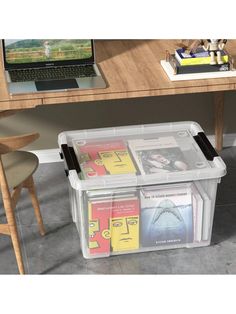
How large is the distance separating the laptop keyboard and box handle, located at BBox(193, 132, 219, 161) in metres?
0.52

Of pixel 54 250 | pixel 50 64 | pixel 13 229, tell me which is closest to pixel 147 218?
pixel 54 250

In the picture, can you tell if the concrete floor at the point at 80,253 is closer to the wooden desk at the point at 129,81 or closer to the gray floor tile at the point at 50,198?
the gray floor tile at the point at 50,198

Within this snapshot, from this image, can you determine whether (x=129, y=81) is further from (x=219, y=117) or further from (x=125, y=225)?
(x=219, y=117)

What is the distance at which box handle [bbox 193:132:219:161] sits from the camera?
2422 mm

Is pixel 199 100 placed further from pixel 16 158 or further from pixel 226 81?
pixel 16 158

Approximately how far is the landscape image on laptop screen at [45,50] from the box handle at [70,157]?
0.37m

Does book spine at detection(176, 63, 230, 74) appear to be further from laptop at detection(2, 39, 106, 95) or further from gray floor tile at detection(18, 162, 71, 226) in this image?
gray floor tile at detection(18, 162, 71, 226)

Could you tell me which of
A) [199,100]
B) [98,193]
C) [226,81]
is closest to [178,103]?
[199,100]

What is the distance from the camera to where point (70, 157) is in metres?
2.38

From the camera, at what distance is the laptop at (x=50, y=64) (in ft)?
7.59

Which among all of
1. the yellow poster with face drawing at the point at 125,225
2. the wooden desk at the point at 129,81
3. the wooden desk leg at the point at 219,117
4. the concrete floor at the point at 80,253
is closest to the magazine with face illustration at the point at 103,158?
the yellow poster with face drawing at the point at 125,225

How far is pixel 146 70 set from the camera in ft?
7.95

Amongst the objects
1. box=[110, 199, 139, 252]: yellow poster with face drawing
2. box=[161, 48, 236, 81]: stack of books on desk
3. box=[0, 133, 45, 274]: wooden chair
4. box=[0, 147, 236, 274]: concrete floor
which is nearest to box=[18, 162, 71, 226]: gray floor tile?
box=[0, 147, 236, 274]: concrete floor

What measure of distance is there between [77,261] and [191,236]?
1.59 feet
